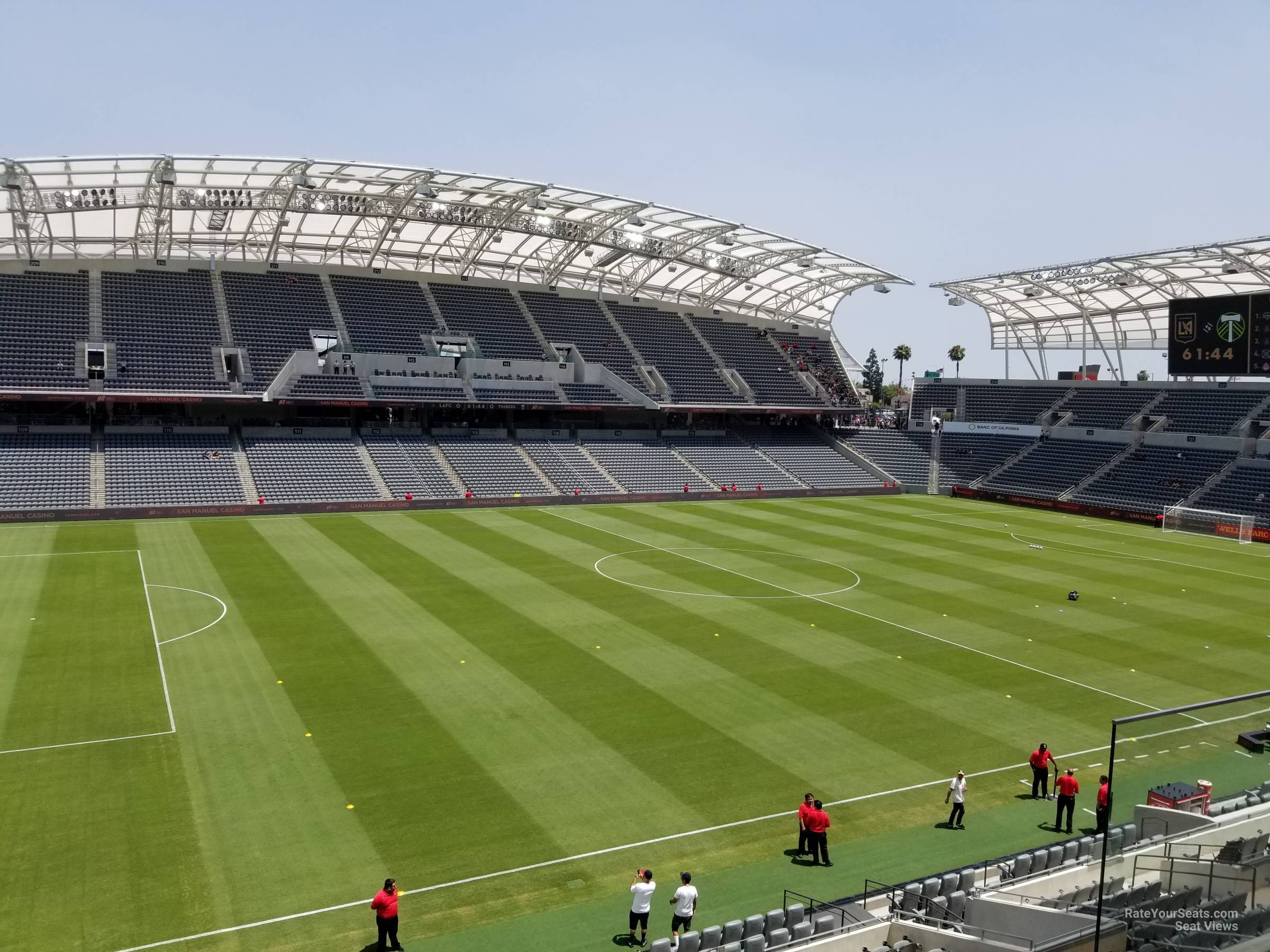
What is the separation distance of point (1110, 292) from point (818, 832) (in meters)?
57.9

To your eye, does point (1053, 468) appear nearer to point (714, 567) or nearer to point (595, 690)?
point (714, 567)

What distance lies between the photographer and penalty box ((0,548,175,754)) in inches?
746

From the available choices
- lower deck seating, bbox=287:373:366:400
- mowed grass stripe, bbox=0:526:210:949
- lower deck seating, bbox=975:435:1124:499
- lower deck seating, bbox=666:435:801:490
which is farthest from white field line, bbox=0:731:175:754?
lower deck seating, bbox=975:435:1124:499

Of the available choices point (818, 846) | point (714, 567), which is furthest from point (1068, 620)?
point (818, 846)

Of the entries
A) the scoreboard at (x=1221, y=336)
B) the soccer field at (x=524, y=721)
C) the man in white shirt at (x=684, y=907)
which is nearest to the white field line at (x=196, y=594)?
the soccer field at (x=524, y=721)

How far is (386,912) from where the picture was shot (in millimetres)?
12008

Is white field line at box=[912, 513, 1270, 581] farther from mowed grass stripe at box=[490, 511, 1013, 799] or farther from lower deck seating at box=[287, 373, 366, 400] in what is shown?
lower deck seating at box=[287, 373, 366, 400]

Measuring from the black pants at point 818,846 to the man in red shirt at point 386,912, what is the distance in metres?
6.43

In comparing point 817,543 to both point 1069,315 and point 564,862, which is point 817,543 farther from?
point 1069,315

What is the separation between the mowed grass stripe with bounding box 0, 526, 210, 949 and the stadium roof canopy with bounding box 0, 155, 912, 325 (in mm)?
32820

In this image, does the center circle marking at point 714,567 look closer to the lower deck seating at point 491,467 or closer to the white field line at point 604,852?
the white field line at point 604,852

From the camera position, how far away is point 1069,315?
2675 inches

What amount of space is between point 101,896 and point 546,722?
348 inches

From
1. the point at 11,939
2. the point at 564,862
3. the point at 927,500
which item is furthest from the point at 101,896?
the point at 927,500
